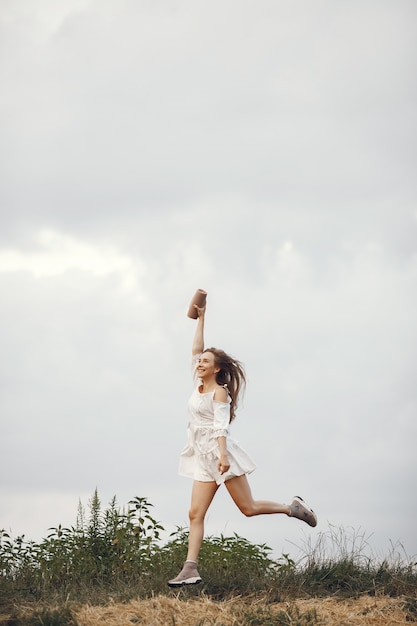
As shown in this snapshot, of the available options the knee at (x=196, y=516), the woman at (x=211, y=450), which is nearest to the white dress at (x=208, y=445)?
the woman at (x=211, y=450)

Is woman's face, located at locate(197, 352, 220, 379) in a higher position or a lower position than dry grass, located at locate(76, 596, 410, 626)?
higher

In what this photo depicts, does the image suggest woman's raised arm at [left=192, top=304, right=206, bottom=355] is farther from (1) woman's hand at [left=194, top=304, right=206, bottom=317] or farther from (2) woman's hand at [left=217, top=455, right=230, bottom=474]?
(2) woman's hand at [left=217, top=455, right=230, bottom=474]

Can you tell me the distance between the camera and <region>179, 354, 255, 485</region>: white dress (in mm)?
8992

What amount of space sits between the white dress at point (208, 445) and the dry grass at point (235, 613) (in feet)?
4.28

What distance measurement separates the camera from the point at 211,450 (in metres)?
8.99

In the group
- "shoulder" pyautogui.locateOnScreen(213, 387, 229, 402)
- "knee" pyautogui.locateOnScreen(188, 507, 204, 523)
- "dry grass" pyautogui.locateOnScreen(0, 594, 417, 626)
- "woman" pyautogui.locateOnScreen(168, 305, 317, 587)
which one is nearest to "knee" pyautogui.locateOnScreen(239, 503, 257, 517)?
"woman" pyautogui.locateOnScreen(168, 305, 317, 587)

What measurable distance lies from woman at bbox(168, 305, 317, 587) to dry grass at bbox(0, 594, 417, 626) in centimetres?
58

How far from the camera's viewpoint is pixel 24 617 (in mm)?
8211

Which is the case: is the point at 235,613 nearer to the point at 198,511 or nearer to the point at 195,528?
the point at 195,528

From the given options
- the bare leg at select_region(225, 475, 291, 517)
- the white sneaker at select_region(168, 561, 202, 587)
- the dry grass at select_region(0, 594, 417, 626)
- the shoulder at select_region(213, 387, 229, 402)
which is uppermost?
the shoulder at select_region(213, 387, 229, 402)

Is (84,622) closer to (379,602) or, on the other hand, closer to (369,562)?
(379,602)

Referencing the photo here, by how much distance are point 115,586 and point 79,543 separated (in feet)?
4.91

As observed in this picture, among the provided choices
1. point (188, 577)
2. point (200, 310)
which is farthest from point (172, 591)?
point (200, 310)

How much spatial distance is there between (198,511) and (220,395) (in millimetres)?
1262
